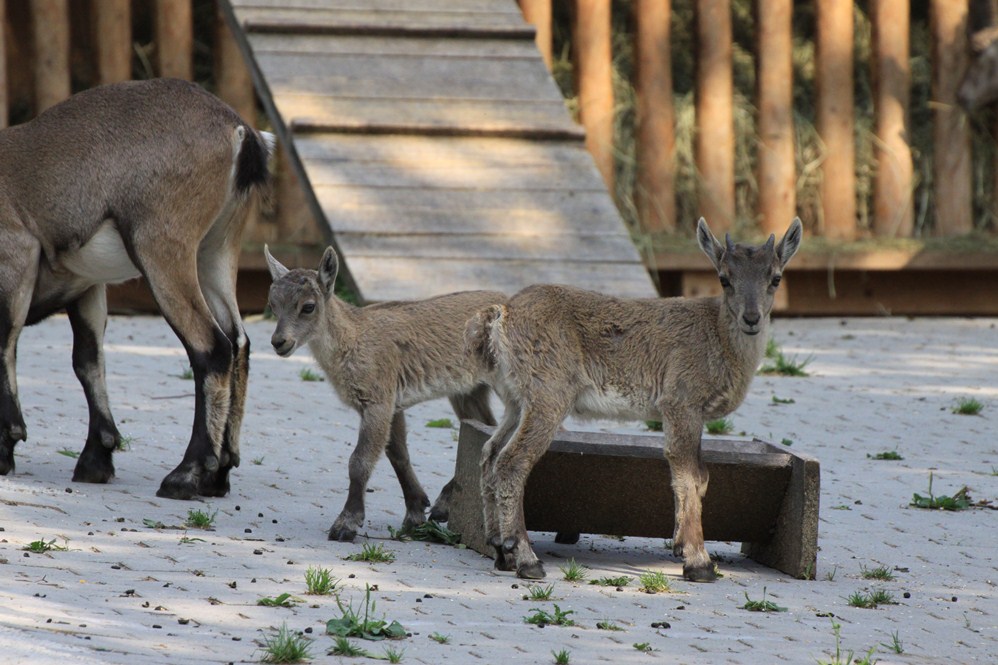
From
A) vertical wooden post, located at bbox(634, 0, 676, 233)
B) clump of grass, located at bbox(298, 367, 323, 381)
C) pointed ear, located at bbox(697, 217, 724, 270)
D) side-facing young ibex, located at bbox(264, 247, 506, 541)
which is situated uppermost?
vertical wooden post, located at bbox(634, 0, 676, 233)

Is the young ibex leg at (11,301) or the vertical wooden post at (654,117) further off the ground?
the vertical wooden post at (654,117)

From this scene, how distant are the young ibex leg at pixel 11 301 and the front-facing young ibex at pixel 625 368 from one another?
2537mm

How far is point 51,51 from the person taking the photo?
1377 centimetres

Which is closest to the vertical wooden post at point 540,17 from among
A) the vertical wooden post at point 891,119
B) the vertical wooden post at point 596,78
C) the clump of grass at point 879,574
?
the vertical wooden post at point 596,78

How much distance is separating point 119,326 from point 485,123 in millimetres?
3667

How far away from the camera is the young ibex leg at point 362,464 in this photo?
6879mm

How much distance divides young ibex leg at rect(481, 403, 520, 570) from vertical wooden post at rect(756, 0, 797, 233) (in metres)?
7.89

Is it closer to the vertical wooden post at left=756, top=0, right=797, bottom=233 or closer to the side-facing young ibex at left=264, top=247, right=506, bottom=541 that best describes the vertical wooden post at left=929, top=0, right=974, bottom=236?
the vertical wooden post at left=756, top=0, right=797, bottom=233

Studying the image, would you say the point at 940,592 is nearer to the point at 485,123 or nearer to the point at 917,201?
the point at 485,123

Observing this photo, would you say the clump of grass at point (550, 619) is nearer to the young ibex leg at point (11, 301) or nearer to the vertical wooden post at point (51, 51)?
the young ibex leg at point (11, 301)

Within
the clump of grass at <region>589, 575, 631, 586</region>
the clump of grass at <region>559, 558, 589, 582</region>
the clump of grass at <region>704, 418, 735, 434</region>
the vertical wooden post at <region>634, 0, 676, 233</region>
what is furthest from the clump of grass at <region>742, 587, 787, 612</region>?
the vertical wooden post at <region>634, 0, 676, 233</region>

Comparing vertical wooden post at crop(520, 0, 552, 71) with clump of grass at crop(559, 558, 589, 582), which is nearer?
clump of grass at crop(559, 558, 589, 582)

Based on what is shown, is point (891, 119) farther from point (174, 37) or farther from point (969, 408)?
point (174, 37)

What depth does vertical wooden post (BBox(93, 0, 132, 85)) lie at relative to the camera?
45.4ft
